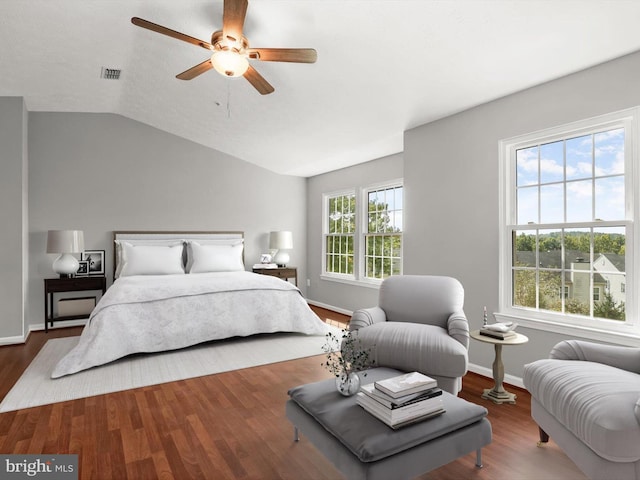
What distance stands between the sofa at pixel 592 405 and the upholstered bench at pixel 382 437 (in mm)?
378

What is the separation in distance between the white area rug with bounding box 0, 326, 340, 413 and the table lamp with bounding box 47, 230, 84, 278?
0.93 metres

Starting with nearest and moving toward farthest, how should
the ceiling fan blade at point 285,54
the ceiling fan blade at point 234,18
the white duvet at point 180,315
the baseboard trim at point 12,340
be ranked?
the ceiling fan blade at point 234,18 < the ceiling fan blade at point 285,54 < the white duvet at point 180,315 < the baseboard trim at point 12,340

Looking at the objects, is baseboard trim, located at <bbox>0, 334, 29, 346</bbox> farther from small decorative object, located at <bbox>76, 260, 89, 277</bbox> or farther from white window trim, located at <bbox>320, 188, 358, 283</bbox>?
white window trim, located at <bbox>320, 188, 358, 283</bbox>

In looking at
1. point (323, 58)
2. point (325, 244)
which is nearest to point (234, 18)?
point (323, 58)

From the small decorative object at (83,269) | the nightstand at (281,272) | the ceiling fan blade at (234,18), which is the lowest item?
the nightstand at (281,272)

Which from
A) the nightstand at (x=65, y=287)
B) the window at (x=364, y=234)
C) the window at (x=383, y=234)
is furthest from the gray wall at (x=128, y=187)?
the window at (x=383, y=234)

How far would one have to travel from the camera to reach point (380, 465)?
1.48 m

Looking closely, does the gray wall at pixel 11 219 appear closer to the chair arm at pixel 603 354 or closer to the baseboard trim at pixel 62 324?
the baseboard trim at pixel 62 324

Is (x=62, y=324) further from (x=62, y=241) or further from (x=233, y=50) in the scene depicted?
(x=233, y=50)

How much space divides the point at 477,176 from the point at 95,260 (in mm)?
5130

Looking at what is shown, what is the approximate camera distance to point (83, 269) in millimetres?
5203

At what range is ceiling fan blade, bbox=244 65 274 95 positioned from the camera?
2871mm

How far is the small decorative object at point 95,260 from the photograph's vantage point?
5.23 m

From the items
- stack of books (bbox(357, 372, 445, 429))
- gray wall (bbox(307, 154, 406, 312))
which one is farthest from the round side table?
gray wall (bbox(307, 154, 406, 312))
